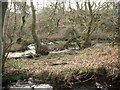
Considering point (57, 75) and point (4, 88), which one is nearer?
point (4, 88)

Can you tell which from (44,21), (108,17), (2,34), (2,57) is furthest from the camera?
(44,21)

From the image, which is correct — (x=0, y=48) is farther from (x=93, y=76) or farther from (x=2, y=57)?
(x=93, y=76)

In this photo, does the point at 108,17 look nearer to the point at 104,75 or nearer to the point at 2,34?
the point at 104,75

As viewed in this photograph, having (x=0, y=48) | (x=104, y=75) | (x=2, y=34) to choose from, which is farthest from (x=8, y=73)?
(x=104, y=75)

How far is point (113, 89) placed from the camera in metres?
5.56

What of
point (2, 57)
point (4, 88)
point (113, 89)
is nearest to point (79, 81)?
point (113, 89)

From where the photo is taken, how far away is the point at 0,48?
5.41 meters

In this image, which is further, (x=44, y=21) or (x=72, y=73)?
(x=44, y=21)

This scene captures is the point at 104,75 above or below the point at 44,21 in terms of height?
below

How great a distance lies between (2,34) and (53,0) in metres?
12.9

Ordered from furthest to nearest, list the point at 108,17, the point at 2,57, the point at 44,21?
the point at 44,21, the point at 108,17, the point at 2,57

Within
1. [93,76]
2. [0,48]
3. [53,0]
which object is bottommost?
[93,76]

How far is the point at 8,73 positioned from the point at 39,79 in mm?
1550

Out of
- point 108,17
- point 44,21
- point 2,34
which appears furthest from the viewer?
point 44,21
